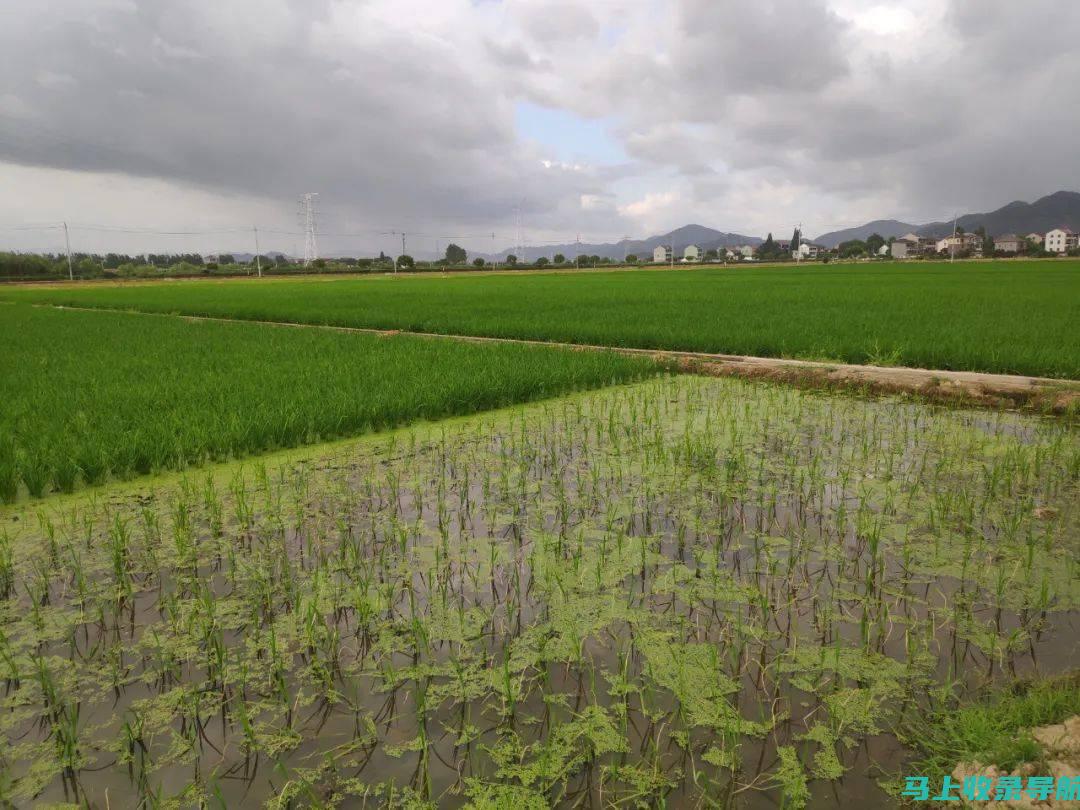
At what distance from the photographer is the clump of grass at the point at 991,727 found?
6.02 feet

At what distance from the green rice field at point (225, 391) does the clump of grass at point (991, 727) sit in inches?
200

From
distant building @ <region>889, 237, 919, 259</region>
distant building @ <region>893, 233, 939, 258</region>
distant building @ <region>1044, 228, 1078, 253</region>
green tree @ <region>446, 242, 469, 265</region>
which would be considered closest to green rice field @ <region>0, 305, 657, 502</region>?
green tree @ <region>446, 242, 469, 265</region>

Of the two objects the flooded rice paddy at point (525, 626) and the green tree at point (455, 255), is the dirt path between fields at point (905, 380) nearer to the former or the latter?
the flooded rice paddy at point (525, 626)

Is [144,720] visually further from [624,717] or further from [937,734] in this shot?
[937,734]

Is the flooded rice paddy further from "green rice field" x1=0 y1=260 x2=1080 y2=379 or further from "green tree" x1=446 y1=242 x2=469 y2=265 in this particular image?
"green tree" x1=446 y1=242 x2=469 y2=265

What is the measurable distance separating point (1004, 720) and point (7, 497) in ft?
18.5

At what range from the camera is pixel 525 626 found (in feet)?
9.01

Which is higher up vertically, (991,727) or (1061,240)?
(1061,240)

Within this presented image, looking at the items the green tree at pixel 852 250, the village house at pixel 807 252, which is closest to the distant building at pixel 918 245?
the village house at pixel 807 252

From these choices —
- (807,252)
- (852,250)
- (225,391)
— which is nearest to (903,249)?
(807,252)

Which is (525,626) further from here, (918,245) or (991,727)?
(918,245)

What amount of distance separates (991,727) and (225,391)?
7109 millimetres

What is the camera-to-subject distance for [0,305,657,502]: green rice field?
196 inches

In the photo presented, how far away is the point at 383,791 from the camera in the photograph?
73.7 inches
